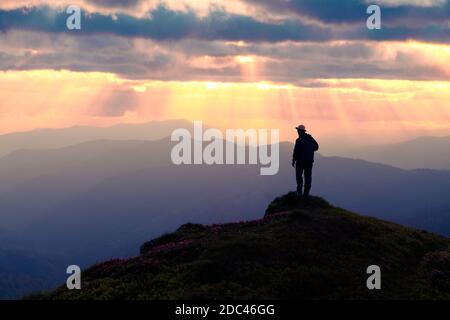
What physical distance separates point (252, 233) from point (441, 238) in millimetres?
14894

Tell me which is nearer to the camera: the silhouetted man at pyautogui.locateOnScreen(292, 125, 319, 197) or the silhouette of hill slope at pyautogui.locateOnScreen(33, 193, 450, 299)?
the silhouette of hill slope at pyautogui.locateOnScreen(33, 193, 450, 299)

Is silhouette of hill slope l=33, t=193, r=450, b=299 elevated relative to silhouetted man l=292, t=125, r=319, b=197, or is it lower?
lower

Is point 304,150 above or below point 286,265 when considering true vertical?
above

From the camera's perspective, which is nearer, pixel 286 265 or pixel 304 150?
pixel 286 265

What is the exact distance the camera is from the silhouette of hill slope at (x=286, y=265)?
25219mm

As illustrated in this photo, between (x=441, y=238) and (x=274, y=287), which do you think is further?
(x=441, y=238)

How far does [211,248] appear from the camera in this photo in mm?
30453

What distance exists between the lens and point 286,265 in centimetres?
2800

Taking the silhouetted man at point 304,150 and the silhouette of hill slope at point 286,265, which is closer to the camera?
the silhouette of hill slope at point 286,265

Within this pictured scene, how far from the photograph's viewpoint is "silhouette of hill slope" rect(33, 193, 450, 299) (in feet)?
82.7

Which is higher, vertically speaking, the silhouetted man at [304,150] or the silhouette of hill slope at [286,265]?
the silhouetted man at [304,150]
